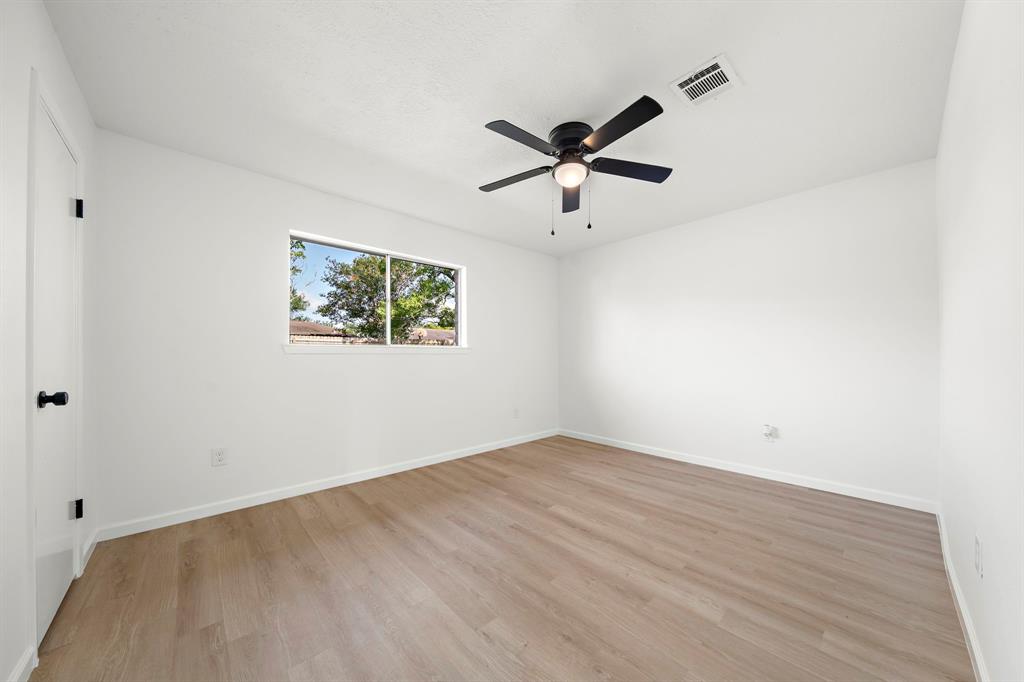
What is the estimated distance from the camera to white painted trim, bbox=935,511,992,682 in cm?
132

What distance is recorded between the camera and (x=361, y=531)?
2486 millimetres

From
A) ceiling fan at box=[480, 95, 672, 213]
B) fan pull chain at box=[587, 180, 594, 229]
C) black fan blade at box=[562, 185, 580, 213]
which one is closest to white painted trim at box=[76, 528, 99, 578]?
ceiling fan at box=[480, 95, 672, 213]

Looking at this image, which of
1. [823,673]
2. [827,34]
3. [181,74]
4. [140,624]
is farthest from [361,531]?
[827,34]

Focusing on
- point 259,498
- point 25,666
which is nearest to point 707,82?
point 25,666

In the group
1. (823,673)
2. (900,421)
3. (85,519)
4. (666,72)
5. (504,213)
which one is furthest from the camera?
(504,213)

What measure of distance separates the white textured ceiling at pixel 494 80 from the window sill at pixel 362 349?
138 cm

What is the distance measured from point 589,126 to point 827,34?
3.66 feet

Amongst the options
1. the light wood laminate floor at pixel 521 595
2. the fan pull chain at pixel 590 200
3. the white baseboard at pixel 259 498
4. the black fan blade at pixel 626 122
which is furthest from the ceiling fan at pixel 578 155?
the white baseboard at pixel 259 498

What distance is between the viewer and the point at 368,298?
3.75m

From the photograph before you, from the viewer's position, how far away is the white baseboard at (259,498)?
2.40 m

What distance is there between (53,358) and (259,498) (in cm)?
165

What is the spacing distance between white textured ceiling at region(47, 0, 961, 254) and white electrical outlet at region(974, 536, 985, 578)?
6.89ft

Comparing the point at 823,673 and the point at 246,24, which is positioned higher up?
the point at 246,24

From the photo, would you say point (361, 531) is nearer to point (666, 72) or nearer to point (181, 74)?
point (181, 74)
